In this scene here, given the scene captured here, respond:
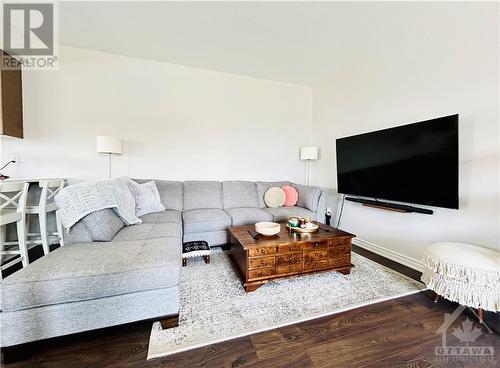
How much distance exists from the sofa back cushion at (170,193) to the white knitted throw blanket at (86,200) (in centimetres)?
94

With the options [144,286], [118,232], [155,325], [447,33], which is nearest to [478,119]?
[447,33]

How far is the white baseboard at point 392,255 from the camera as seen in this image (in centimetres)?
224

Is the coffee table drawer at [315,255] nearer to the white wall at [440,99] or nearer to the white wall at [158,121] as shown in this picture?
the white wall at [440,99]

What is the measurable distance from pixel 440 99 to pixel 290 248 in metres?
2.09

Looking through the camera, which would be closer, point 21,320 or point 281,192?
point 21,320

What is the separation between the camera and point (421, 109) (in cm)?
224

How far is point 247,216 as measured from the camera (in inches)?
110

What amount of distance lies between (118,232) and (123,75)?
2421 millimetres

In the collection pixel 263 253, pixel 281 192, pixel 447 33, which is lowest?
pixel 263 253

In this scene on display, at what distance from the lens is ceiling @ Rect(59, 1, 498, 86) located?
6.61 ft

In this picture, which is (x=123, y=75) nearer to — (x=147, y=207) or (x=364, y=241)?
(x=147, y=207)

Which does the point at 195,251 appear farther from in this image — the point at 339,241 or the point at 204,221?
the point at 339,241

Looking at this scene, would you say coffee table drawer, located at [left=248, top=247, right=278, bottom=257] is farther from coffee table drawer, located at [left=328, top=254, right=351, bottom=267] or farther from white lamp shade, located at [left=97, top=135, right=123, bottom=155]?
white lamp shade, located at [left=97, top=135, right=123, bottom=155]

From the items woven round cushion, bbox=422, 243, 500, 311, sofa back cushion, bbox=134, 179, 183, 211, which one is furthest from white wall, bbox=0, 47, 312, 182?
woven round cushion, bbox=422, 243, 500, 311
